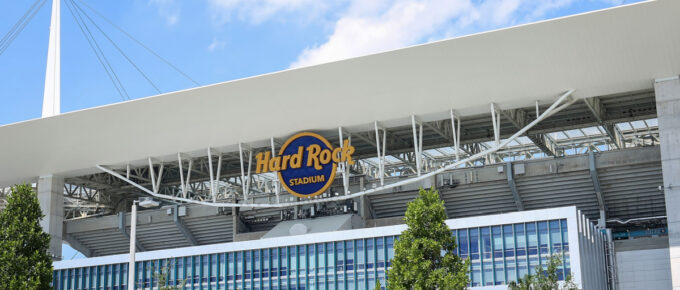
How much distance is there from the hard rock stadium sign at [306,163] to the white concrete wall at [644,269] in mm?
18216

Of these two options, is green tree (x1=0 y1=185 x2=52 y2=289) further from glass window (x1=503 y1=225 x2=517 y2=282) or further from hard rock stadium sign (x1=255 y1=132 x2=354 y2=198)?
glass window (x1=503 y1=225 x2=517 y2=282)

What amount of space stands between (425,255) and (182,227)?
43164 millimetres

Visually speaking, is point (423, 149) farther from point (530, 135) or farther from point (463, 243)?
point (463, 243)

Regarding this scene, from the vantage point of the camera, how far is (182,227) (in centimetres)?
7575

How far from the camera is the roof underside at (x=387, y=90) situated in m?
48.9

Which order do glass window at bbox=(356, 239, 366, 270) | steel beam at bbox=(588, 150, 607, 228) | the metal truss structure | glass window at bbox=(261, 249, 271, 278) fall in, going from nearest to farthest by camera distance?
glass window at bbox=(356, 239, 366, 270) → glass window at bbox=(261, 249, 271, 278) → the metal truss structure → steel beam at bbox=(588, 150, 607, 228)

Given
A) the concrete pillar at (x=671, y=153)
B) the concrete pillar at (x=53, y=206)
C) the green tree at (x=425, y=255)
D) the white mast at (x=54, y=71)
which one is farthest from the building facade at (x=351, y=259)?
the green tree at (x=425, y=255)

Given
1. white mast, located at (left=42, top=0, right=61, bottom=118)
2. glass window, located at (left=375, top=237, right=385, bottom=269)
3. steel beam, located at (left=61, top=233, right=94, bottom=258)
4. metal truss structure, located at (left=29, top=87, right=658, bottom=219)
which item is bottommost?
glass window, located at (left=375, top=237, right=385, bottom=269)

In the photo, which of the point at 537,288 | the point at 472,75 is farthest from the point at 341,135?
the point at 537,288

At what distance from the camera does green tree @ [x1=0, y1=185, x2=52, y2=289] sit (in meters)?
42.2

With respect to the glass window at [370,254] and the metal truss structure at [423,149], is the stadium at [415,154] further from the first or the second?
the metal truss structure at [423,149]

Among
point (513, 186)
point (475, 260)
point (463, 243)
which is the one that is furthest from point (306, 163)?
point (513, 186)

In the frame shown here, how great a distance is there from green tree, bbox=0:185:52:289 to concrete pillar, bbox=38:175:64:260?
26108 mm

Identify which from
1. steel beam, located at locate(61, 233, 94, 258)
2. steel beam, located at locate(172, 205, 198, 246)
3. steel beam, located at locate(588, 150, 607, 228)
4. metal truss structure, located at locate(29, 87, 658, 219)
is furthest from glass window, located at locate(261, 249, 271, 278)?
steel beam, located at locate(61, 233, 94, 258)
